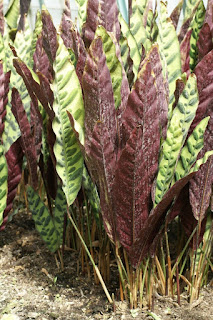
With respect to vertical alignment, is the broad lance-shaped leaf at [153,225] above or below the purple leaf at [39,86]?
below

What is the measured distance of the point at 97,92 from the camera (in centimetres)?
68

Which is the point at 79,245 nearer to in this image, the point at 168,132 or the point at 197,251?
the point at 197,251

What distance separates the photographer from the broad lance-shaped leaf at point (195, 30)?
37.8 inches

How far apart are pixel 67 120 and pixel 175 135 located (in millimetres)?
196

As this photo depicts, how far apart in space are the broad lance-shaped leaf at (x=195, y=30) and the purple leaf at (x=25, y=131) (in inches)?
16.2

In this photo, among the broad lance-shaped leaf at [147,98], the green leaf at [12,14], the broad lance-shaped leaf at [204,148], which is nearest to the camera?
the broad lance-shaped leaf at [147,98]

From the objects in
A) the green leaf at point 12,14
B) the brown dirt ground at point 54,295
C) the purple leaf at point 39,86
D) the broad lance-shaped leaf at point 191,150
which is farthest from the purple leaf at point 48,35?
the green leaf at point 12,14

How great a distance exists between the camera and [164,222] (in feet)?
2.59

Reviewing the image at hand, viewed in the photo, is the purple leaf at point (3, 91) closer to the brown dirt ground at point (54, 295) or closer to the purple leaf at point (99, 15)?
the purple leaf at point (99, 15)

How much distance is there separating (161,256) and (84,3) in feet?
1.98

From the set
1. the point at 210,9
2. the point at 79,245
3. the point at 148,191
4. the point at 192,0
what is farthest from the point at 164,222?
the point at 192,0

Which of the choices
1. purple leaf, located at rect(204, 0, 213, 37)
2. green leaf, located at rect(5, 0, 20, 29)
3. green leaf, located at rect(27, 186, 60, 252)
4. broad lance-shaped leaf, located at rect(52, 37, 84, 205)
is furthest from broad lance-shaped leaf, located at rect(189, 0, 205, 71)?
green leaf, located at rect(5, 0, 20, 29)

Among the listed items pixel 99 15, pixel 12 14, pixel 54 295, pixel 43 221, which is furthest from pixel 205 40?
pixel 12 14

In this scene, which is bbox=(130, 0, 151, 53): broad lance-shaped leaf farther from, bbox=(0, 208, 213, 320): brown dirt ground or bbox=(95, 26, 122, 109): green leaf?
bbox=(0, 208, 213, 320): brown dirt ground
